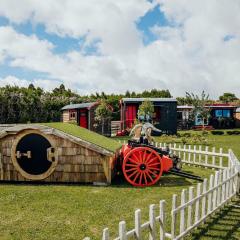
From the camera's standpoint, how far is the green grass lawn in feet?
20.2

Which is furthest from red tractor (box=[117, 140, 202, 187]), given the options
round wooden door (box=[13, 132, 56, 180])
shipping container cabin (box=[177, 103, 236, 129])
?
shipping container cabin (box=[177, 103, 236, 129])

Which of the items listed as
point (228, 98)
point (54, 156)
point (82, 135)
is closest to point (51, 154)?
point (54, 156)

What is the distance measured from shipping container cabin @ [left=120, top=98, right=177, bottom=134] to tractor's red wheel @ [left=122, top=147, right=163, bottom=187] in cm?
2127

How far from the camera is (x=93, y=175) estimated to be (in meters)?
9.95

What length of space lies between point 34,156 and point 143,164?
3283 mm

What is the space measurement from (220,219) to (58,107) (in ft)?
114

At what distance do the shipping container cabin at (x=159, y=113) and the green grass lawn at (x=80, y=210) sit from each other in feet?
69.2

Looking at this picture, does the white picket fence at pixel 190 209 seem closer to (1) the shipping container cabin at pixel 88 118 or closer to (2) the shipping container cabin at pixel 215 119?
(1) the shipping container cabin at pixel 88 118

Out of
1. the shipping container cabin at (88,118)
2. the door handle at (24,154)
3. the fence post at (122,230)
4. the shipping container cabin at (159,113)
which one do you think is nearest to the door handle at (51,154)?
the door handle at (24,154)

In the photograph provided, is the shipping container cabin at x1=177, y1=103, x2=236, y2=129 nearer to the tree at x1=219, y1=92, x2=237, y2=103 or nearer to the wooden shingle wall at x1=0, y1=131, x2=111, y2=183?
the tree at x1=219, y1=92, x2=237, y2=103

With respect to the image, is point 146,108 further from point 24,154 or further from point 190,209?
point 190,209

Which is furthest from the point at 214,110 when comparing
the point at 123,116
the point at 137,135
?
the point at 137,135

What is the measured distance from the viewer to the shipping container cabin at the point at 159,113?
31.4 metres

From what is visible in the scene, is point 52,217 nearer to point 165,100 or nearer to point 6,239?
point 6,239
